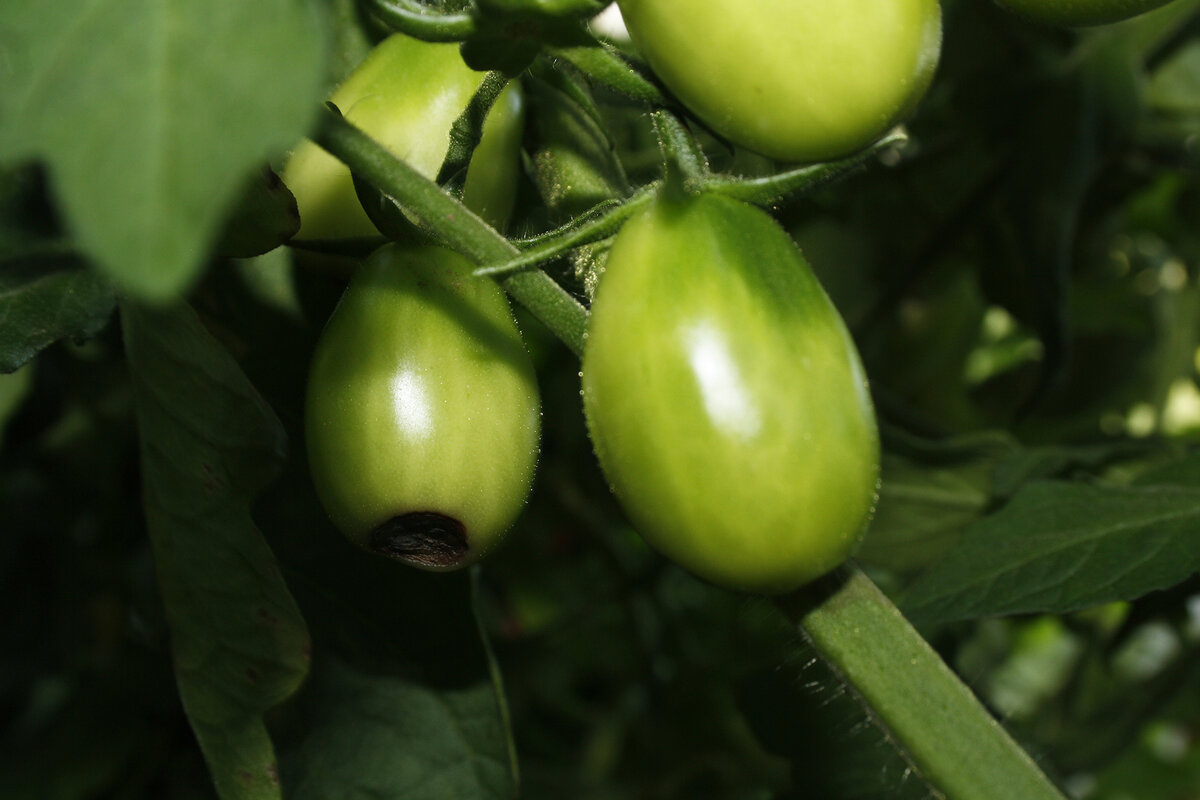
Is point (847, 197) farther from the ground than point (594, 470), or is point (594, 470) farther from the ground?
point (847, 197)

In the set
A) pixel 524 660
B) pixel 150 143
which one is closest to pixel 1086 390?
pixel 524 660

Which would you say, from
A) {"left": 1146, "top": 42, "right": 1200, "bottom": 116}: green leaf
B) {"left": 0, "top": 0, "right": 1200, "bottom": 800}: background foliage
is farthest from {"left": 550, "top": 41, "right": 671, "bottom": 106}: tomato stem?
{"left": 1146, "top": 42, "right": 1200, "bottom": 116}: green leaf

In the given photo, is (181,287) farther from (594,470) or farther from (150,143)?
(594,470)

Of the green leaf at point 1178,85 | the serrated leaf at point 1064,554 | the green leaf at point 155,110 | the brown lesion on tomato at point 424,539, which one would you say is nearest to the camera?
the green leaf at point 155,110

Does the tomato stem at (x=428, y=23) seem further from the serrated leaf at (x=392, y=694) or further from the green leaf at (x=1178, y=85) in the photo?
the green leaf at (x=1178, y=85)

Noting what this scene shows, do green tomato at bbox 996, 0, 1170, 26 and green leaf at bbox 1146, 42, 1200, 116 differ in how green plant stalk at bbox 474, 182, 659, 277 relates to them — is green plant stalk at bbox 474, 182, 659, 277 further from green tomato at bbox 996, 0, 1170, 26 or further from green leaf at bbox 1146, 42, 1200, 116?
green leaf at bbox 1146, 42, 1200, 116

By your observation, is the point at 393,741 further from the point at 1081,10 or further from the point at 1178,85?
the point at 1178,85

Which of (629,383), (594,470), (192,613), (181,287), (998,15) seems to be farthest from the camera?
(594,470)

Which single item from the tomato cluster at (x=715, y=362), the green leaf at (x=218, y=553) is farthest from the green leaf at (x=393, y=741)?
the tomato cluster at (x=715, y=362)
